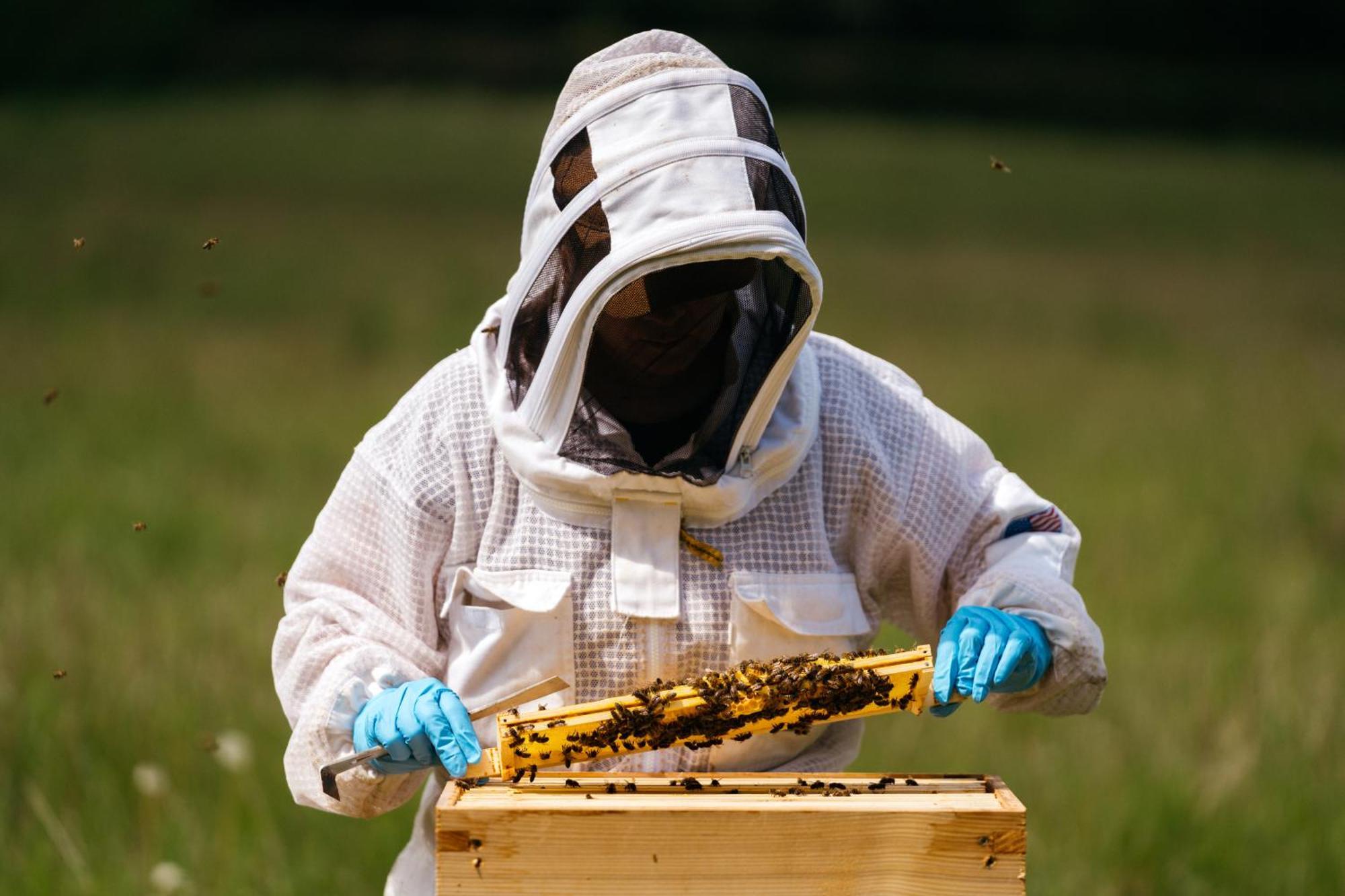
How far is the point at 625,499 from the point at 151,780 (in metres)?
1.96

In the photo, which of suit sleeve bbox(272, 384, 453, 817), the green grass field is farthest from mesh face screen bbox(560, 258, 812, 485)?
the green grass field

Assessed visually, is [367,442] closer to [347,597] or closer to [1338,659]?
[347,597]

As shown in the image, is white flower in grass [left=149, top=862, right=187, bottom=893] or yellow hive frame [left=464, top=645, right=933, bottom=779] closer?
yellow hive frame [left=464, top=645, right=933, bottom=779]

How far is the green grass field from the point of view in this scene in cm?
498

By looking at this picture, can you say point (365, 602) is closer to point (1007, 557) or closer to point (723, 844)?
point (723, 844)

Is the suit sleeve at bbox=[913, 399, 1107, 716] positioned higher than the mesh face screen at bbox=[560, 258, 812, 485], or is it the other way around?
the mesh face screen at bbox=[560, 258, 812, 485]

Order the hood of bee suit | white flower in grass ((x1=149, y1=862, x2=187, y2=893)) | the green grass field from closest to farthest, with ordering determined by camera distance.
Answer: the hood of bee suit
white flower in grass ((x1=149, y1=862, x2=187, y2=893))
the green grass field

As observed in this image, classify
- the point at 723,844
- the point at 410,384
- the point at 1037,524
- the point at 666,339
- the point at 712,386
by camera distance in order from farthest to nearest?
the point at 410,384, the point at 1037,524, the point at 712,386, the point at 666,339, the point at 723,844

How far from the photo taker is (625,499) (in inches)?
120

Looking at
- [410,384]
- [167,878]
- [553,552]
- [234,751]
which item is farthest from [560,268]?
[410,384]

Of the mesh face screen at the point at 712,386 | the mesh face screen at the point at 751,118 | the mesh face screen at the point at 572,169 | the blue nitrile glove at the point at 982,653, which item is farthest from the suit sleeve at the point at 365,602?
the blue nitrile glove at the point at 982,653

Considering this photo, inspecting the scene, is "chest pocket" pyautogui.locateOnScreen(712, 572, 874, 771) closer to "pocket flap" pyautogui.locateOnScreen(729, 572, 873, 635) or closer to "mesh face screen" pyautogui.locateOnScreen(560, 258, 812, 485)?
"pocket flap" pyautogui.locateOnScreen(729, 572, 873, 635)

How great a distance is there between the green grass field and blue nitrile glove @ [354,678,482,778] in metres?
1.42

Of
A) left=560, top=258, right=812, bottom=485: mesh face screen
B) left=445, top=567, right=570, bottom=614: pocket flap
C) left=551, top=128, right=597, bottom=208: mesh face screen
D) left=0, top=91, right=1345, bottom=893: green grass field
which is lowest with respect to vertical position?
left=0, top=91, right=1345, bottom=893: green grass field
